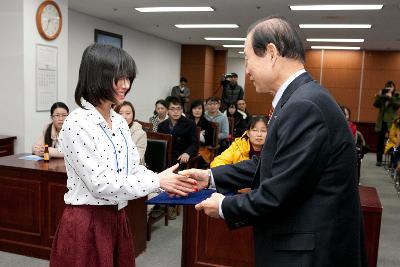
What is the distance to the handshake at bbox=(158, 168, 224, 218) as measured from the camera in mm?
1254

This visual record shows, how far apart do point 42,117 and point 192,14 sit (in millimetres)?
3125

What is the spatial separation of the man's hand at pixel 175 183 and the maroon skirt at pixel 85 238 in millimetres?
214

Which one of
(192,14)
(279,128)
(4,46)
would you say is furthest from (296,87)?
(192,14)

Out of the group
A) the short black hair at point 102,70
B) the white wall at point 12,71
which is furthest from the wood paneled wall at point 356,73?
the short black hair at point 102,70

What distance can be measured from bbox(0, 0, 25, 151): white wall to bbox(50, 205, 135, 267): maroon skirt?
3.62 meters

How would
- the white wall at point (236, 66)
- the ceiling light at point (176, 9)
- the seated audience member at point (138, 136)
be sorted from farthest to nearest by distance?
1. the white wall at point (236, 66)
2. the ceiling light at point (176, 9)
3. the seated audience member at point (138, 136)

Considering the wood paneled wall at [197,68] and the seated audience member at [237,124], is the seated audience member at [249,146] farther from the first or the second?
the wood paneled wall at [197,68]

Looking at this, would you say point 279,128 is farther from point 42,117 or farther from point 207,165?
point 42,117

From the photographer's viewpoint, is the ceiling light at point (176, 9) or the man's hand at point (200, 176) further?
the ceiling light at point (176, 9)

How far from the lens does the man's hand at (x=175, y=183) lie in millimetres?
1470

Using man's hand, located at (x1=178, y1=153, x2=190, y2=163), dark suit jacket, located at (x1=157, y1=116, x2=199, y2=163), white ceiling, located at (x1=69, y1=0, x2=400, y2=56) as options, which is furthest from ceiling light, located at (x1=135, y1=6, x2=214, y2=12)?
man's hand, located at (x1=178, y1=153, x2=190, y2=163)

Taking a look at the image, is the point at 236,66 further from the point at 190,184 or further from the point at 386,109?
the point at 190,184

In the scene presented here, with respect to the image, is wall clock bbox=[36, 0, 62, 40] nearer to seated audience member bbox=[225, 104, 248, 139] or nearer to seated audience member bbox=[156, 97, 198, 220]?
seated audience member bbox=[156, 97, 198, 220]

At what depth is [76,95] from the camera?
143 cm
